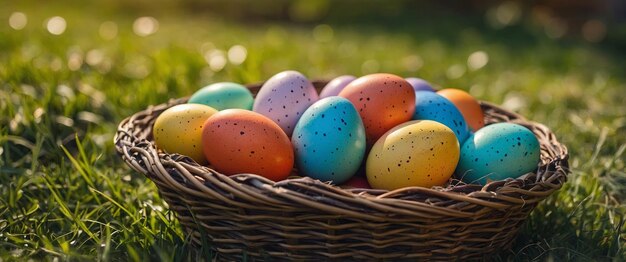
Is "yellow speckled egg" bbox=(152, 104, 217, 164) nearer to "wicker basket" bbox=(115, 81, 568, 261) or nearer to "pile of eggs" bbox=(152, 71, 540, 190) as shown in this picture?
"pile of eggs" bbox=(152, 71, 540, 190)

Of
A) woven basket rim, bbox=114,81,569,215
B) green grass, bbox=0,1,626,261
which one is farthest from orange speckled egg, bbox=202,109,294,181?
green grass, bbox=0,1,626,261

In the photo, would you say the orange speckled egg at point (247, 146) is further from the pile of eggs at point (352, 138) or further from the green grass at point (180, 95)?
the green grass at point (180, 95)

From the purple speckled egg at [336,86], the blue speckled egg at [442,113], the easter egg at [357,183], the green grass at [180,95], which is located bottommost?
the green grass at [180,95]

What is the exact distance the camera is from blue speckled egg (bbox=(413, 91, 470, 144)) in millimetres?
2064

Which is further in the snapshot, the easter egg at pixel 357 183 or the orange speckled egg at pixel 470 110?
the orange speckled egg at pixel 470 110

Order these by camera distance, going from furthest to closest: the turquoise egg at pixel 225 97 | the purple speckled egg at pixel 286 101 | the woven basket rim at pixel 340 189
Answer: the turquoise egg at pixel 225 97
the purple speckled egg at pixel 286 101
the woven basket rim at pixel 340 189

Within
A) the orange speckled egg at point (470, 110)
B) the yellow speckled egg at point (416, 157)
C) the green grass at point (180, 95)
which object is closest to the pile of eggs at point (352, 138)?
the yellow speckled egg at point (416, 157)

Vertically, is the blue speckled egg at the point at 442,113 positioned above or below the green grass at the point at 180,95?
above

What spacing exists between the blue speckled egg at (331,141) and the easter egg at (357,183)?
28 millimetres

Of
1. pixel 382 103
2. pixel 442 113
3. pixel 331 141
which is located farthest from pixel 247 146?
pixel 442 113

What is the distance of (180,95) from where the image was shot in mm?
2994

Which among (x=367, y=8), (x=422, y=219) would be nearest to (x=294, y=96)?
(x=422, y=219)

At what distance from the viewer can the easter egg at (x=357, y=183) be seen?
1.93m

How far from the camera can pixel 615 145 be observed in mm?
2635
